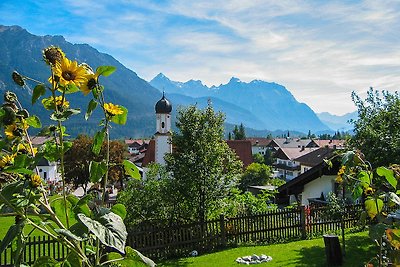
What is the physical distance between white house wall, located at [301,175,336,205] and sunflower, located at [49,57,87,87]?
1943 cm

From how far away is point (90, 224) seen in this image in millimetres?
1453

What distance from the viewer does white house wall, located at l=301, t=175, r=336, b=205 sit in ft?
65.8

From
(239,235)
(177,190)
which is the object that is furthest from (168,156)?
(239,235)

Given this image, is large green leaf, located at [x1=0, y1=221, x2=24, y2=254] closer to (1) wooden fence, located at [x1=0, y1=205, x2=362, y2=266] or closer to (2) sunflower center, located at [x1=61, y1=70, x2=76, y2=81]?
(2) sunflower center, located at [x1=61, y1=70, x2=76, y2=81]

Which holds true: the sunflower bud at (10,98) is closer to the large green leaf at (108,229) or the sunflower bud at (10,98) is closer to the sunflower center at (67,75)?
the sunflower center at (67,75)

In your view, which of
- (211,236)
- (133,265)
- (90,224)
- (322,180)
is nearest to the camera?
(90,224)

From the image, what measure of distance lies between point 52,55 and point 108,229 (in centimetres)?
77

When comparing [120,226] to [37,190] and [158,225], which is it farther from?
[158,225]

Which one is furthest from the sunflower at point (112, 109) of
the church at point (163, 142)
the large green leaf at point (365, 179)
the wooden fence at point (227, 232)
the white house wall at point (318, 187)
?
the church at point (163, 142)

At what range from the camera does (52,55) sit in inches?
67.9

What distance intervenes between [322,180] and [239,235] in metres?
8.11

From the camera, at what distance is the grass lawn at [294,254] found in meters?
10.5

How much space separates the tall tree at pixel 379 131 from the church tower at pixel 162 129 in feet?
84.7

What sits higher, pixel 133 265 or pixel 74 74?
Result: pixel 74 74
